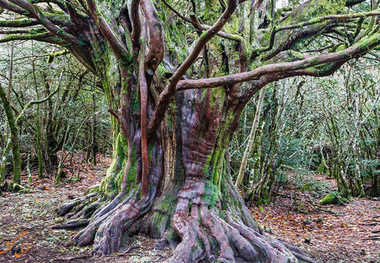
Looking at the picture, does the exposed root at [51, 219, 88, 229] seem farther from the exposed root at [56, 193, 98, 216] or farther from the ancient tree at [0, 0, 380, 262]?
the exposed root at [56, 193, 98, 216]

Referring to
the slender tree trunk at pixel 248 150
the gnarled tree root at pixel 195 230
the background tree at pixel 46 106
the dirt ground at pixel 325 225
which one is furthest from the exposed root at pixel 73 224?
the background tree at pixel 46 106

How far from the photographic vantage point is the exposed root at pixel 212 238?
12.0 feet

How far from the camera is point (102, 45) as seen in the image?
5133mm

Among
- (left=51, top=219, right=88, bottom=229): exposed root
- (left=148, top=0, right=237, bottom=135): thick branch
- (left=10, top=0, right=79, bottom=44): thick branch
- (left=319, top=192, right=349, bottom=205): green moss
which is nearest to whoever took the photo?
(left=148, top=0, right=237, bottom=135): thick branch

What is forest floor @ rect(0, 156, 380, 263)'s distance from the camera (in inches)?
146

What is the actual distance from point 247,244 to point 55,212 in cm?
384

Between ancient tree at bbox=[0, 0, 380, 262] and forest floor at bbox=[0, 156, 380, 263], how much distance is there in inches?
12.4

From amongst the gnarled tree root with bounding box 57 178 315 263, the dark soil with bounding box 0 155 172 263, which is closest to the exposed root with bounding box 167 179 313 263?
the gnarled tree root with bounding box 57 178 315 263

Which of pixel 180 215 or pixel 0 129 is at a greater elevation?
pixel 0 129

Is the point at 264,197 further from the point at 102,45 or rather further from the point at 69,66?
the point at 69,66

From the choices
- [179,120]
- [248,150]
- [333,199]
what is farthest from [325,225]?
[179,120]

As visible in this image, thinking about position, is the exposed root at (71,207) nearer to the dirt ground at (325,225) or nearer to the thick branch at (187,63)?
the thick branch at (187,63)

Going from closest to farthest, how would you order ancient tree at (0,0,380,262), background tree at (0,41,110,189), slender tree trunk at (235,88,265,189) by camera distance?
1. ancient tree at (0,0,380,262)
2. slender tree trunk at (235,88,265,189)
3. background tree at (0,41,110,189)

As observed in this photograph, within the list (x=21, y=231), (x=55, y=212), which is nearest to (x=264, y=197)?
(x=55, y=212)
